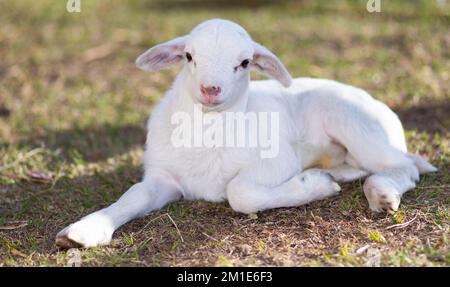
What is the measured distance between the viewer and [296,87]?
18.0 feet

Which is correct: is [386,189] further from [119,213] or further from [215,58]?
[119,213]

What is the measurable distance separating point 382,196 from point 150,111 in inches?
142

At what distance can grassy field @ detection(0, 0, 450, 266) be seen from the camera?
419 centimetres

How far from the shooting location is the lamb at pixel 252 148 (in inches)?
174

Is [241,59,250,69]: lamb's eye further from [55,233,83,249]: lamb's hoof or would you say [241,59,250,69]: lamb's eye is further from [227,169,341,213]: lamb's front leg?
[55,233,83,249]: lamb's hoof

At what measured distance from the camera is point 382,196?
4.54 meters

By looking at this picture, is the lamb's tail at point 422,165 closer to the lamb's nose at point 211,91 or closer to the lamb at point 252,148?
the lamb at point 252,148

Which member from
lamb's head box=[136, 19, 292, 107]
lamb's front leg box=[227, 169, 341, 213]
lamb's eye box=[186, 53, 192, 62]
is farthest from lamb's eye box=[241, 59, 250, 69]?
lamb's front leg box=[227, 169, 341, 213]

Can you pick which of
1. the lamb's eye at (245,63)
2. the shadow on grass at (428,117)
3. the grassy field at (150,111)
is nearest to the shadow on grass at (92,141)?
the grassy field at (150,111)

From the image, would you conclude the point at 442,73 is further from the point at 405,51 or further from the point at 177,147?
the point at 177,147

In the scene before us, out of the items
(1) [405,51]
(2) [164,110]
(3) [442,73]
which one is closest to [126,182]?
(2) [164,110]

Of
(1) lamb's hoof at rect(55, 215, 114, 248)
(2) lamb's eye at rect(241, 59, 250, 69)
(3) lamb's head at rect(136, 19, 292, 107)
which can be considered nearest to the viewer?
(1) lamb's hoof at rect(55, 215, 114, 248)

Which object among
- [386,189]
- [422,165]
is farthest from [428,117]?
[386,189]

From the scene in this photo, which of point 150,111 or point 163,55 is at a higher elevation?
point 163,55
